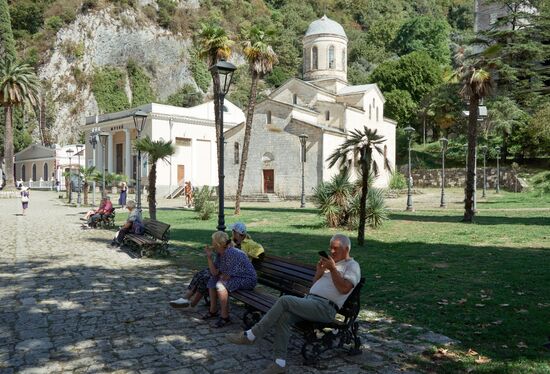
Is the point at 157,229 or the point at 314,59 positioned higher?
the point at 314,59

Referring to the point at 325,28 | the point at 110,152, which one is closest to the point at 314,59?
the point at 325,28

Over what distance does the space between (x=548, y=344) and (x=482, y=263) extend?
18.0ft

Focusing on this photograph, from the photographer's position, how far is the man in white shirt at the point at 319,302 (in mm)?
4613

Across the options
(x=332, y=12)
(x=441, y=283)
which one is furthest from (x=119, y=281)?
(x=332, y=12)

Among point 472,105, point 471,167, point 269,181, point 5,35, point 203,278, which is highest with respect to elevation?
point 5,35

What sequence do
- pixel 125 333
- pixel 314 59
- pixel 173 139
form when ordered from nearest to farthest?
pixel 125 333 → pixel 314 59 → pixel 173 139

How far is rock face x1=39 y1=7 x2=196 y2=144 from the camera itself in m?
70.7

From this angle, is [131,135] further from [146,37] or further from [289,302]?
[289,302]

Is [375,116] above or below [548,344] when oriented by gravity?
above

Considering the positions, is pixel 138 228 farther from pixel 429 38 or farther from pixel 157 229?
pixel 429 38

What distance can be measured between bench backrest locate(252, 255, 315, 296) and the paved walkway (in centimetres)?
63

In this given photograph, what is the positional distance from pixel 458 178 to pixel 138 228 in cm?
3987

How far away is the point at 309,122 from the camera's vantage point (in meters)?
39.4

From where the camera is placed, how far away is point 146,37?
249ft
